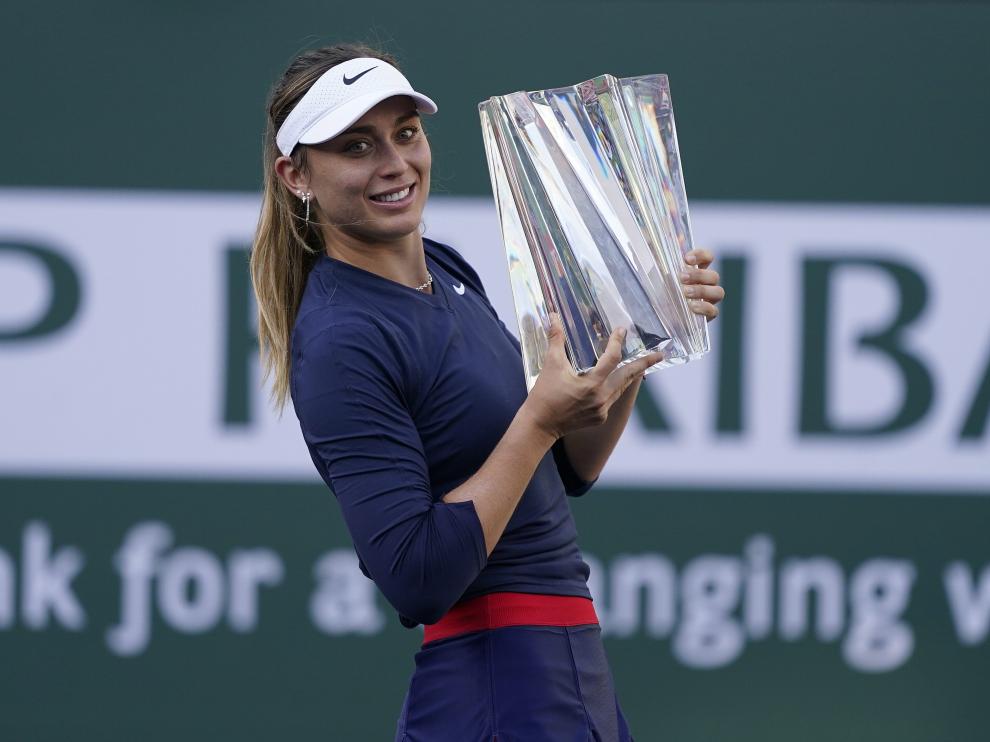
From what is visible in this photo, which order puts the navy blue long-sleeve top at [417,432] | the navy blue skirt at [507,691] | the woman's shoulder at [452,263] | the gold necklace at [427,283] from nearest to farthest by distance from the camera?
the navy blue long-sleeve top at [417,432] < the navy blue skirt at [507,691] < the gold necklace at [427,283] < the woman's shoulder at [452,263]

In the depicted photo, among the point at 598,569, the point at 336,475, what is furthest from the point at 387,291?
the point at 598,569

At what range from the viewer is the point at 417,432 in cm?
135

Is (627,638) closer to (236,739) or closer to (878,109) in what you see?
(236,739)

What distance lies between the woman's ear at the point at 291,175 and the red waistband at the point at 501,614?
0.51 metres

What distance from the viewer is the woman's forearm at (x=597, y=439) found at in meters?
1.63

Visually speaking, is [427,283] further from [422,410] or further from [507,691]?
[507,691]

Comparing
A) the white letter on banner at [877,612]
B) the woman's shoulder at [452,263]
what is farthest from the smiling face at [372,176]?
the white letter on banner at [877,612]

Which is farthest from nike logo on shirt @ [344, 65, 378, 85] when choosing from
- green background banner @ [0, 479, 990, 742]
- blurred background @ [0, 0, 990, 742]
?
green background banner @ [0, 479, 990, 742]

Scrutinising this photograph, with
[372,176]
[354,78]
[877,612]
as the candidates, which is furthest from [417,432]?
[877,612]

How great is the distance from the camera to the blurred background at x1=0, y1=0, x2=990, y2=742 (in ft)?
9.27

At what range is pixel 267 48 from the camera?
2844 millimetres

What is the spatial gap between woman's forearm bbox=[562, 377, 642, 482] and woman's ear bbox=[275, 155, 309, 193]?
0.46 meters

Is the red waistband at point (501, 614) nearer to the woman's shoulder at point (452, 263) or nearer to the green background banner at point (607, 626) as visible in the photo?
the woman's shoulder at point (452, 263)

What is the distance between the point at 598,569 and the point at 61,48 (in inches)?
65.0
